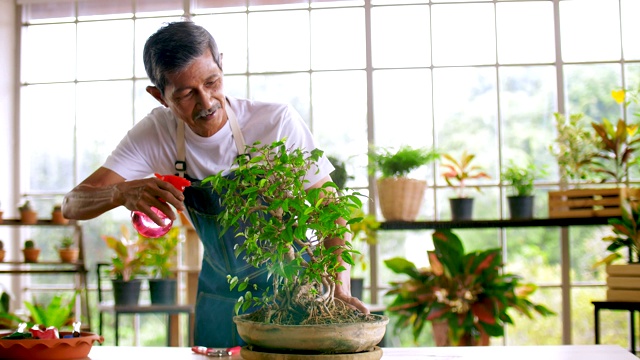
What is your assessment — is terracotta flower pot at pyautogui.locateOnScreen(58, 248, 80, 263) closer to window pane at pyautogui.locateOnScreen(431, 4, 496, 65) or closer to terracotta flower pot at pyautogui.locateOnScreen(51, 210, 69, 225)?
terracotta flower pot at pyautogui.locateOnScreen(51, 210, 69, 225)

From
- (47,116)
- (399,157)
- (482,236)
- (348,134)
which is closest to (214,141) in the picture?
(399,157)

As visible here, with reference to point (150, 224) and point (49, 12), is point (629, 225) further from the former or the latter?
point (49, 12)

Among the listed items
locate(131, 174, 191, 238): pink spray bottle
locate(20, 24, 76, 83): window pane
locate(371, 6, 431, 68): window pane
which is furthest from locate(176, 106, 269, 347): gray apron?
locate(20, 24, 76, 83): window pane

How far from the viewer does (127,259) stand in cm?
465

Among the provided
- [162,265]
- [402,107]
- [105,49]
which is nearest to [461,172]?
[402,107]

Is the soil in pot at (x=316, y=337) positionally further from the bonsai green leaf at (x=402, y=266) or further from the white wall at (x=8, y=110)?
the white wall at (x=8, y=110)

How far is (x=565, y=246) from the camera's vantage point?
4.74 metres

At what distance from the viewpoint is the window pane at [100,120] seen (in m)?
5.32

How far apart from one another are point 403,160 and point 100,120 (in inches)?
89.5

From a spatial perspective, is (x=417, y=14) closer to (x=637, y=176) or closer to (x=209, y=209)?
(x=637, y=176)

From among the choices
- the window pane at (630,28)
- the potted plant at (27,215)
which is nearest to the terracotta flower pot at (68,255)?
the potted plant at (27,215)

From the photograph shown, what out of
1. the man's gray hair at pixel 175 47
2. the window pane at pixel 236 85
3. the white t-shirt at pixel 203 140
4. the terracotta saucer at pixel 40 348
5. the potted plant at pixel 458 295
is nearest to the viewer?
the terracotta saucer at pixel 40 348

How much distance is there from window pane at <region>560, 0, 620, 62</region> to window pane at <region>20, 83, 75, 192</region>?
3.49 metres

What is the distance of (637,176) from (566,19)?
113cm
